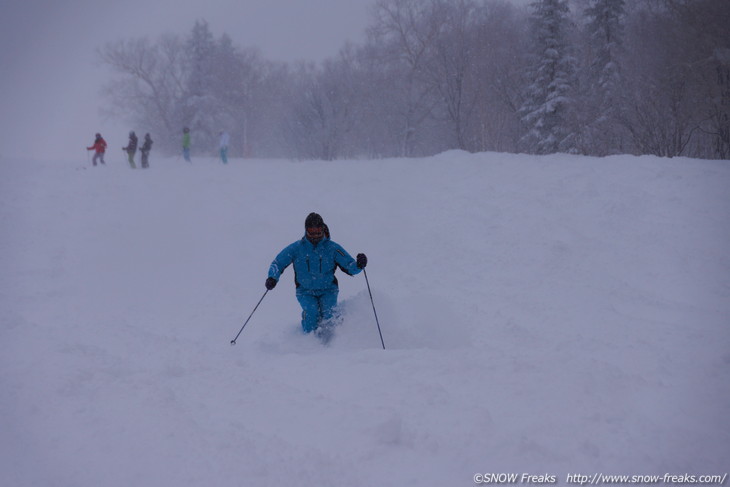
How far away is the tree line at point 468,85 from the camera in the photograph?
18.0 metres

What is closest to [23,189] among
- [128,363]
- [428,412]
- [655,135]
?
[128,363]

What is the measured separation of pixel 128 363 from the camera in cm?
412

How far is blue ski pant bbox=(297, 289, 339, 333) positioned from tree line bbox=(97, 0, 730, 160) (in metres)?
14.2

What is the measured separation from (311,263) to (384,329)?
138 cm

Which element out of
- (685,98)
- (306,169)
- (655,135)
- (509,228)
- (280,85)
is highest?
(280,85)

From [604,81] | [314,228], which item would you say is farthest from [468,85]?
[314,228]

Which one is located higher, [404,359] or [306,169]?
[306,169]

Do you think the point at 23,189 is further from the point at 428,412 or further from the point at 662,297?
the point at 662,297

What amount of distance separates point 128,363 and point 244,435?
1.88m

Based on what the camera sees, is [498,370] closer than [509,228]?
Yes

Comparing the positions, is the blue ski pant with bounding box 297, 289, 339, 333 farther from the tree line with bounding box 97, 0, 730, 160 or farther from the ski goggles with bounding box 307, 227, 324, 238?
the tree line with bounding box 97, 0, 730, 160

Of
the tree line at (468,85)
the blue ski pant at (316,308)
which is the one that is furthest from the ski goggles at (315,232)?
the tree line at (468,85)

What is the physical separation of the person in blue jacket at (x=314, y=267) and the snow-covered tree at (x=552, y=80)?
711 inches

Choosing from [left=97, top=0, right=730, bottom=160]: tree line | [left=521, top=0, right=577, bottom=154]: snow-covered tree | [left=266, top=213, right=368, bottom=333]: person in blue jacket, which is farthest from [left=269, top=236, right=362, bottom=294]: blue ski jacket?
[left=521, top=0, right=577, bottom=154]: snow-covered tree
